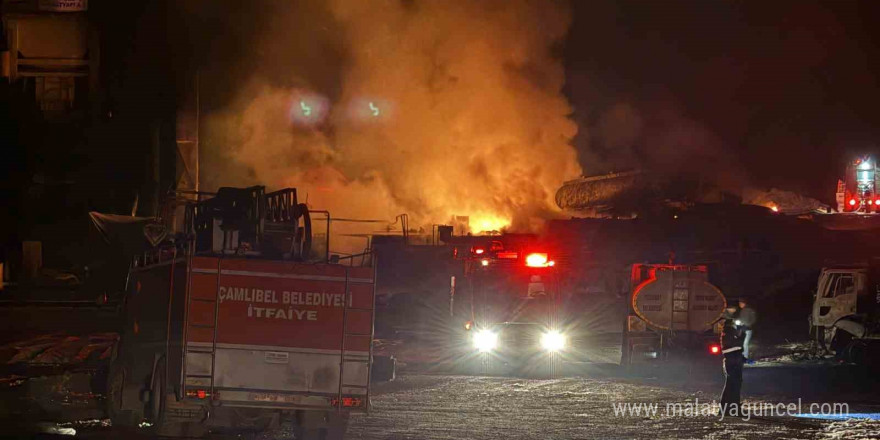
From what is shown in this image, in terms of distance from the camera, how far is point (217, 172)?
125ft

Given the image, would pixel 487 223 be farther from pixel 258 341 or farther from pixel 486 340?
pixel 258 341

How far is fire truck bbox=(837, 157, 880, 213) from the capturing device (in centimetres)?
4569

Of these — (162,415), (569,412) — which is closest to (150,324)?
(162,415)

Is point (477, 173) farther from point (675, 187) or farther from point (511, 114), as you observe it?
point (675, 187)

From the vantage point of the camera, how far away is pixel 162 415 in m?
11.1

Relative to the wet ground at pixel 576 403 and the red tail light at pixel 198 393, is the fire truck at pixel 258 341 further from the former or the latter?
the wet ground at pixel 576 403

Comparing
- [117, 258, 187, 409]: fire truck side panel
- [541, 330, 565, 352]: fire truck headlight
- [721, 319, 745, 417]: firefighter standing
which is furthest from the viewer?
[541, 330, 565, 352]: fire truck headlight

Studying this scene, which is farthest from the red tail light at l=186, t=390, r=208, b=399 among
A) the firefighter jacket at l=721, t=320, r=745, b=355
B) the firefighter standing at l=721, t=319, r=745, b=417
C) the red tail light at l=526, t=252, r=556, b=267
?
the red tail light at l=526, t=252, r=556, b=267

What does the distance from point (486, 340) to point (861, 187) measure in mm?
32481

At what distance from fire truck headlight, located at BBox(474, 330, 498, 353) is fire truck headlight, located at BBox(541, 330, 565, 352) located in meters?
1.07

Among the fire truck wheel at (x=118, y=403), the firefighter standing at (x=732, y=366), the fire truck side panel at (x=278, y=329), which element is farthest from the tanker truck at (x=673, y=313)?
the fire truck wheel at (x=118, y=403)

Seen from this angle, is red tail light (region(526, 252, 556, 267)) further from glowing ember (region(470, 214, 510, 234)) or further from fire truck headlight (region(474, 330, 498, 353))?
glowing ember (region(470, 214, 510, 234))

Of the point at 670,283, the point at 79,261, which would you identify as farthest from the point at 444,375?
the point at 79,261

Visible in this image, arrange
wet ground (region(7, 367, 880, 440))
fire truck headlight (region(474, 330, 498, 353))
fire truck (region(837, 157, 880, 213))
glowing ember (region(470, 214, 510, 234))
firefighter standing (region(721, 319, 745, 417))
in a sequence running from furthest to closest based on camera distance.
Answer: fire truck (region(837, 157, 880, 213))
glowing ember (region(470, 214, 510, 234))
fire truck headlight (region(474, 330, 498, 353))
firefighter standing (region(721, 319, 745, 417))
wet ground (region(7, 367, 880, 440))
